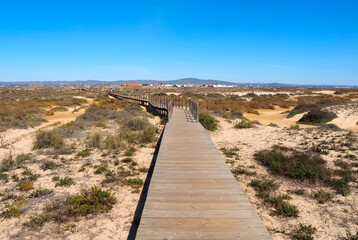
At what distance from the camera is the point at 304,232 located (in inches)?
165

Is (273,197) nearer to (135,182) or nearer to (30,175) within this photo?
(135,182)

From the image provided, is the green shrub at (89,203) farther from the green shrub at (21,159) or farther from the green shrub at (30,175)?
the green shrub at (21,159)

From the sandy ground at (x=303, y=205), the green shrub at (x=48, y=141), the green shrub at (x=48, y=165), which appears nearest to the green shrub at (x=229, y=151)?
the sandy ground at (x=303, y=205)

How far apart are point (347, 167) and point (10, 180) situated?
10282 millimetres

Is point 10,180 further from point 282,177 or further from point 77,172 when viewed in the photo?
point 282,177

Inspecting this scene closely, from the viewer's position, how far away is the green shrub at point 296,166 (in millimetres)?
6533

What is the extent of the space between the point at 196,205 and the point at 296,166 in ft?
14.8

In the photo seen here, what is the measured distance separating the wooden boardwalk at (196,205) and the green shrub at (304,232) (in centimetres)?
108

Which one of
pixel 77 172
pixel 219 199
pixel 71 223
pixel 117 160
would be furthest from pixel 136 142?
pixel 219 199

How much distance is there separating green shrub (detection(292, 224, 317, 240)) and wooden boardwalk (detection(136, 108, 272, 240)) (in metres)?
1.08

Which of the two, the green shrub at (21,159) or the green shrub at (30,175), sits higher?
the green shrub at (21,159)

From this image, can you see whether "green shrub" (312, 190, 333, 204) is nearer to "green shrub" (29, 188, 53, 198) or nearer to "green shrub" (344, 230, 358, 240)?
"green shrub" (344, 230, 358, 240)

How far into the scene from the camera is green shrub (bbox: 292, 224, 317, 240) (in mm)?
4016

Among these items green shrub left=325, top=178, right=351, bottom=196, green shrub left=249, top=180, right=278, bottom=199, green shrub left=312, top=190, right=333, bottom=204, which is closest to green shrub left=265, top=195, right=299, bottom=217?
→ green shrub left=249, top=180, right=278, bottom=199
